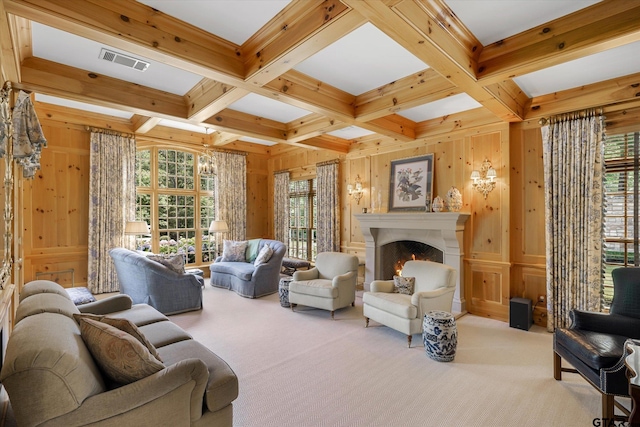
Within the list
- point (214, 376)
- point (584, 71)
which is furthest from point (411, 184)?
point (214, 376)

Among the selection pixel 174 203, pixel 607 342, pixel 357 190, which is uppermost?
pixel 357 190

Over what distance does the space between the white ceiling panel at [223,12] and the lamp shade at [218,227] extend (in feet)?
14.5

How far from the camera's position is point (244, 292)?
5480 mm

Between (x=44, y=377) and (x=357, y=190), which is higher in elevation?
(x=357, y=190)

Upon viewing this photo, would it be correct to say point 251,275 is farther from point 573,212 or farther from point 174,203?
point 573,212

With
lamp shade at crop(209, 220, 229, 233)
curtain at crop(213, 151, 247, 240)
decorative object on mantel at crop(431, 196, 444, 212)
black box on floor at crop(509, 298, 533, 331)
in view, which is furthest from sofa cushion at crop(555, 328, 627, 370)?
curtain at crop(213, 151, 247, 240)

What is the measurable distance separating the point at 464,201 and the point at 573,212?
1312mm

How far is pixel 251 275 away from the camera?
546 centimetres

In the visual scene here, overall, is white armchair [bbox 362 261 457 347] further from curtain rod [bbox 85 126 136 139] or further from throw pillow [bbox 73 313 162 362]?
curtain rod [bbox 85 126 136 139]

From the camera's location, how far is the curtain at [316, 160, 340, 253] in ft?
20.8

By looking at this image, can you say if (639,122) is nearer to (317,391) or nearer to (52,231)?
(317,391)

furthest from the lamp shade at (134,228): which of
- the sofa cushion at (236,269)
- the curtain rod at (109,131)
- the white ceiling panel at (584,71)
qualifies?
the white ceiling panel at (584,71)

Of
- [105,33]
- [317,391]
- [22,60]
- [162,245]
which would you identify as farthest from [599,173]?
[162,245]

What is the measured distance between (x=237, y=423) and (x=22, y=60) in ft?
12.5
